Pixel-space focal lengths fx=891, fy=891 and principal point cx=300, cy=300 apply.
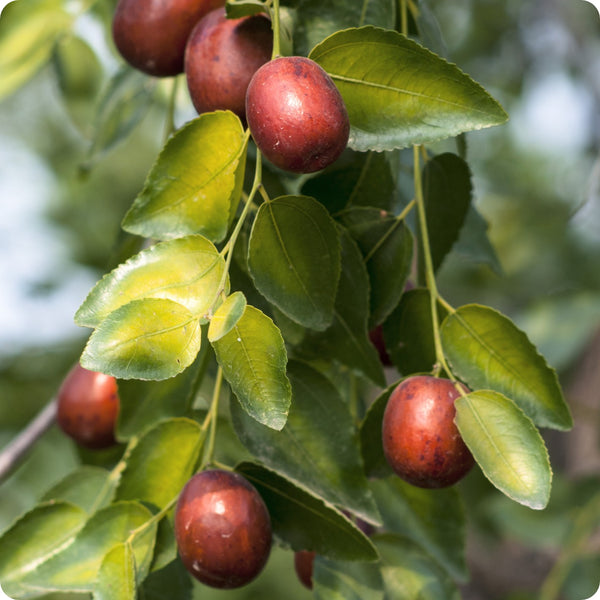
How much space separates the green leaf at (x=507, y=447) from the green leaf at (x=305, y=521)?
0.51 ft

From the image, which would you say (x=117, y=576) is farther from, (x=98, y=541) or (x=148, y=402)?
(x=148, y=402)

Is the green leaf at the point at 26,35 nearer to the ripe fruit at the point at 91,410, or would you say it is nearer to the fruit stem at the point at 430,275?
the ripe fruit at the point at 91,410

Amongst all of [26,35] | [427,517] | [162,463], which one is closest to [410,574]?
[427,517]

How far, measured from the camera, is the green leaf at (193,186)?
88 centimetres

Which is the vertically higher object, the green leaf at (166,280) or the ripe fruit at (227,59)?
the ripe fruit at (227,59)

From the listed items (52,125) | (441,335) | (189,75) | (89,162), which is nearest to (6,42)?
(89,162)

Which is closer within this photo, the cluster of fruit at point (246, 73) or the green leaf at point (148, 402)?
the cluster of fruit at point (246, 73)

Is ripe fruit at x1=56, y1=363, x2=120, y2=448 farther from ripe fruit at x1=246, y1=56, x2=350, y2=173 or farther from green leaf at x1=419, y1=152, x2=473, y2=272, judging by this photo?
ripe fruit at x1=246, y1=56, x2=350, y2=173

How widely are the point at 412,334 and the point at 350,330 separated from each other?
0.25 feet

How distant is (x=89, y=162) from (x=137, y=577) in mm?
887

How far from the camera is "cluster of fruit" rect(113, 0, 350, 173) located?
793mm

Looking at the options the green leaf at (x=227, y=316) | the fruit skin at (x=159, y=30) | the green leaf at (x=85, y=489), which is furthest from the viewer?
the green leaf at (x=85, y=489)

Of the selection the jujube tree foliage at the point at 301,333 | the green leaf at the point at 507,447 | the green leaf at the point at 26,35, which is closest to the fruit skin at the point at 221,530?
the jujube tree foliage at the point at 301,333

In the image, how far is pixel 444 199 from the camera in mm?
1109
